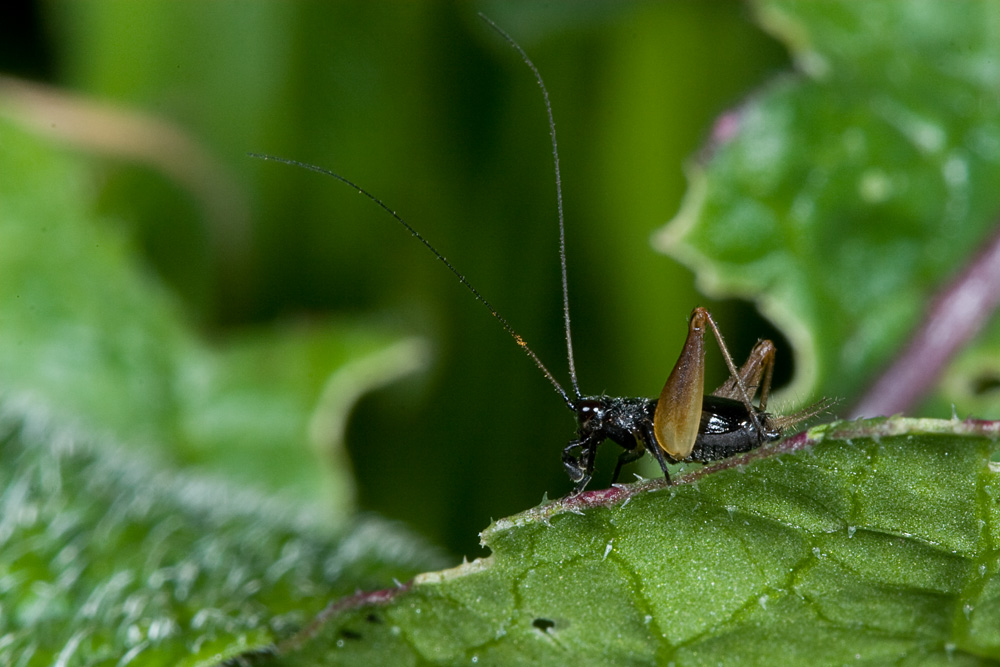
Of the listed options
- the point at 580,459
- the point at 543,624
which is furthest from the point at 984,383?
the point at 543,624

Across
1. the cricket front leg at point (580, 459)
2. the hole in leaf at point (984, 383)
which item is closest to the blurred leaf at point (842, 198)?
the hole in leaf at point (984, 383)

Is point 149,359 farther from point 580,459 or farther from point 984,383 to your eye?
point 984,383

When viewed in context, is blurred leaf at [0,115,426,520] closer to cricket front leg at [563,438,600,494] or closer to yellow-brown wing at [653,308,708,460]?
cricket front leg at [563,438,600,494]

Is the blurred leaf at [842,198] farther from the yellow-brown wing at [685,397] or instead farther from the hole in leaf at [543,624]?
the hole in leaf at [543,624]

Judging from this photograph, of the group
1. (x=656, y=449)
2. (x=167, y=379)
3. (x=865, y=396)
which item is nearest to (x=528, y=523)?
(x=656, y=449)

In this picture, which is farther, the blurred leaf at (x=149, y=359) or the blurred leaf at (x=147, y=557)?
the blurred leaf at (x=149, y=359)

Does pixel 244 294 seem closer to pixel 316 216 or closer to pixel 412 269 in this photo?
pixel 316 216

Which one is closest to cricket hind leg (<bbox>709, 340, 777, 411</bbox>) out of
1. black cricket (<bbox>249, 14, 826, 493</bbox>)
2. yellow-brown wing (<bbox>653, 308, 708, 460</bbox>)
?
black cricket (<bbox>249, 14, 826, 493</bbox>)
